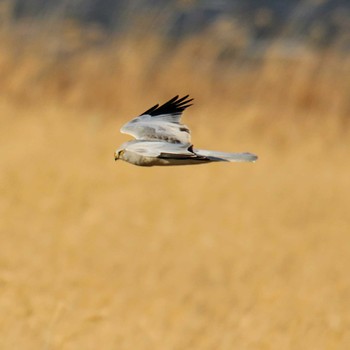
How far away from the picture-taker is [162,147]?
97.2 inches

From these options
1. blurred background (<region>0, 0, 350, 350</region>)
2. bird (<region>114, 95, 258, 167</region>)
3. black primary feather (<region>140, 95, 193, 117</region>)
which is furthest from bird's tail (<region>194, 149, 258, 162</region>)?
blurred background (<region>0, 0, 350, 350</region>)

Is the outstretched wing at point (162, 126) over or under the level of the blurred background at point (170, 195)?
under

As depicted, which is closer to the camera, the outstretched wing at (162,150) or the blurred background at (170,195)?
the outstretched wing at (162,150)

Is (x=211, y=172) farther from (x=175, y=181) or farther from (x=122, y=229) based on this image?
(x=122, y=229)

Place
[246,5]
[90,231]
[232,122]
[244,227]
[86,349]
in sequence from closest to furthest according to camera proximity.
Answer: [86,349]
[90,231]
[244,227]
[232,122]
[246,5]

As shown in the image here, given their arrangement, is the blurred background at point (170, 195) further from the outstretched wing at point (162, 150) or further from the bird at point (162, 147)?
the outstretched wing at point (162, 150)

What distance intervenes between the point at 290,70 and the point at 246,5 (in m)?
4.12

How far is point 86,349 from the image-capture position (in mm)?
4469

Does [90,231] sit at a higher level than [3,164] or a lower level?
lower

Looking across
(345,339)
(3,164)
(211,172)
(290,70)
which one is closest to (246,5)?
(290,70)

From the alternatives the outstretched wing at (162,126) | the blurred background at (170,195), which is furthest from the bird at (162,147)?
the blurred background at (170,195)

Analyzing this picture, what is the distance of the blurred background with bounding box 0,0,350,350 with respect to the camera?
16.1 ft

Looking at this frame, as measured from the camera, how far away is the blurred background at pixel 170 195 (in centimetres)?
491

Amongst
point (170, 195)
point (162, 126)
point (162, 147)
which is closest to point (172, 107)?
point (162, 126)
